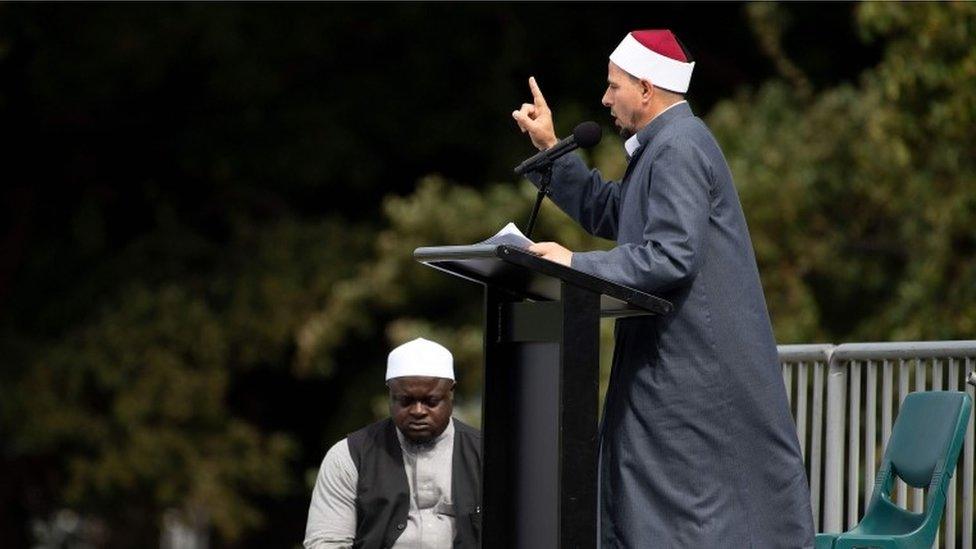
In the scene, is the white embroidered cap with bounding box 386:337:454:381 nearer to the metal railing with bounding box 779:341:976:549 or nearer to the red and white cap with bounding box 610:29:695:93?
the metal railing with bounding box 779:341:976:549

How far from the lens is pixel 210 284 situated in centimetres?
1866

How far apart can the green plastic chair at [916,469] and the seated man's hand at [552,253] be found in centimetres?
145

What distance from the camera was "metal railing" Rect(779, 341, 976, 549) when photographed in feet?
21.5

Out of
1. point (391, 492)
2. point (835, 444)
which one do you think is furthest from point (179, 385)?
point (391, 492)

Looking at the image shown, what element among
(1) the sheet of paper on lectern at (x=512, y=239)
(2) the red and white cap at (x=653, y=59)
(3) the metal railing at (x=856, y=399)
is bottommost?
(3) the metal railing at (x=856, y=399)

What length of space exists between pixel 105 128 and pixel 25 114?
786mm

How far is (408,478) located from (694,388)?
62.9 inches

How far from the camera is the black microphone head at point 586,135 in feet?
17.4

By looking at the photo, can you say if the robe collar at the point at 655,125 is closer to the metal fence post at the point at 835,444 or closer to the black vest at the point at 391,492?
the black vest at the point at 391,492

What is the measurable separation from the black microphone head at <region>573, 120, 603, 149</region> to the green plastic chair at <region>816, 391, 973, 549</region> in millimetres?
1447

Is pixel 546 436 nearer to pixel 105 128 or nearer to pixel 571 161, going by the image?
pixel 571 161

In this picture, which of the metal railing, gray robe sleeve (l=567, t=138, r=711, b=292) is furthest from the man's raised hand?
the metal railing

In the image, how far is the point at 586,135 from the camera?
5336 mm

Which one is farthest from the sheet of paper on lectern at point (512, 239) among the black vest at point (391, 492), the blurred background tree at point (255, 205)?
the blurred background tree at point (255, 205)
